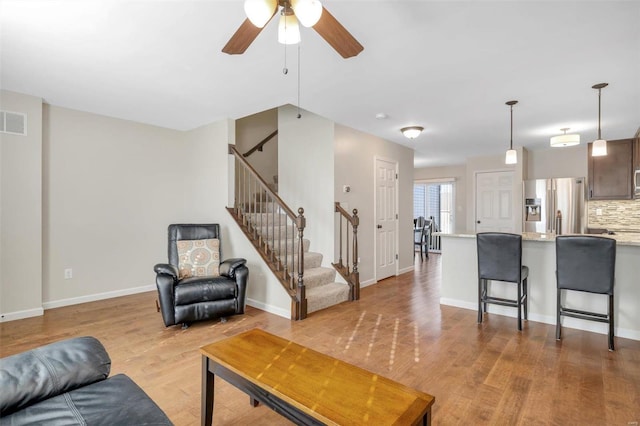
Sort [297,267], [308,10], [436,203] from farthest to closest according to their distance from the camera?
[436,203]
[297,267]
[308,10]

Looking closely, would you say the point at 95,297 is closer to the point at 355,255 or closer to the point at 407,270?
the point at 355,255

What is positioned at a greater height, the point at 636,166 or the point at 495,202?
the point at 636,166

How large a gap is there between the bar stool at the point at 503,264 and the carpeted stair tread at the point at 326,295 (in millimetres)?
1639

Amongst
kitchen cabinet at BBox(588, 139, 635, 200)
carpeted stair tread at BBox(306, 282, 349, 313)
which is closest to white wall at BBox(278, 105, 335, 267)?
carpeted stair tread at BBox(306, 282, 349, 313)

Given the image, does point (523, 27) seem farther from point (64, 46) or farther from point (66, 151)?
point (66, 151)

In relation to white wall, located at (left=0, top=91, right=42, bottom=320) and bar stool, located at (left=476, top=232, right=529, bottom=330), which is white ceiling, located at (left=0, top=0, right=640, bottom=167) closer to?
white wall, located at (left=0, top=91, right=42, bottom=320)

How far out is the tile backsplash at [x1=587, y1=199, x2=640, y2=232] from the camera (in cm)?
540

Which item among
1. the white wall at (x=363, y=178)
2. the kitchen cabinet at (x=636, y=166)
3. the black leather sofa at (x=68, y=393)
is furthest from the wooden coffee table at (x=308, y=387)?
the kitchen cabinet at (x=636, y=166)

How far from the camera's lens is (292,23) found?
5.43ft

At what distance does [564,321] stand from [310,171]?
3.59 m

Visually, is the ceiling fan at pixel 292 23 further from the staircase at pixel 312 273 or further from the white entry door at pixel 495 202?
the white entry door at pixel 495 202

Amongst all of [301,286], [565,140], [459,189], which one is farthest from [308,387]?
[459,189]


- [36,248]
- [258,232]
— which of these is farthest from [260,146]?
[36,248]

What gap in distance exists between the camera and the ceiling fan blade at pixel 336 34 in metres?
1.62
